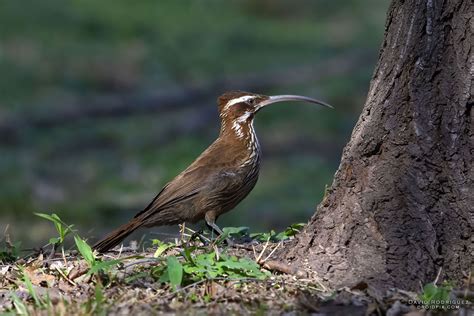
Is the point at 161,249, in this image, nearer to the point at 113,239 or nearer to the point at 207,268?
the point at 207,268

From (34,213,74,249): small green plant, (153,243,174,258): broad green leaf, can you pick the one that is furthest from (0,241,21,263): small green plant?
(153,243,174,258): broad green leaf

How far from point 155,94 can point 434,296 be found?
11586 millimetres

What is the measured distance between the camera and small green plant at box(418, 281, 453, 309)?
5594mm

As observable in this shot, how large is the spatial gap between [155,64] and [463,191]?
42.2ft

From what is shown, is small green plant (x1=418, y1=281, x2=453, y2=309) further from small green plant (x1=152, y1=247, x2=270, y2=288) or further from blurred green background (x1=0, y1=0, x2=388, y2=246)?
blurred green background (x1=0, y1=0, x2=388, y2=246)

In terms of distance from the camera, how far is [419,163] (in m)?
6.14

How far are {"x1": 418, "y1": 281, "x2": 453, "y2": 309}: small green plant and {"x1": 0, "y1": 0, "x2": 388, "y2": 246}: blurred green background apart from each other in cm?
572

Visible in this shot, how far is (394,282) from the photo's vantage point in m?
6.00

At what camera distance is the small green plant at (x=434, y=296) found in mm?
5594

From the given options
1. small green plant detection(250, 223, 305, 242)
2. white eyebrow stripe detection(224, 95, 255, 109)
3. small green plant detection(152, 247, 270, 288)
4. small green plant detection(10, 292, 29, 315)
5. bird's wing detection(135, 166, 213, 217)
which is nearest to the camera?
small green plant detection(10, 292, 29, 315)

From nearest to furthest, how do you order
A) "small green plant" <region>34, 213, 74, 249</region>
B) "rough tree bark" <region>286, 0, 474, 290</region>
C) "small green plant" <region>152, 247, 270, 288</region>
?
"small green plant" <region>152, 247, 270, 288</region> → "rough tree bark" <region>286, 0, 474, 290</region> → "small green plant" <region>34, 213, 74, 249</region>

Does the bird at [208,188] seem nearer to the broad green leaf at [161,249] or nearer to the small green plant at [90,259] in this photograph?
the broad green leaf at [161,249]

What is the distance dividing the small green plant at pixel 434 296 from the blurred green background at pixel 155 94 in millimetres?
5715

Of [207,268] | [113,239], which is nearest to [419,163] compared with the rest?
[207,268]
